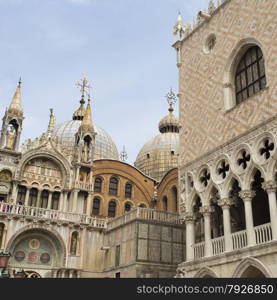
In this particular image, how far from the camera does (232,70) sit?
17328 mm

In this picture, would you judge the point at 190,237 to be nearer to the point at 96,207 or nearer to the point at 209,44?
the point at 209,44

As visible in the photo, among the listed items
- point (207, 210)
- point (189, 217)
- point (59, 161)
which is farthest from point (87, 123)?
point (207, 210)

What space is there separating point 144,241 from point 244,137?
7455 mm

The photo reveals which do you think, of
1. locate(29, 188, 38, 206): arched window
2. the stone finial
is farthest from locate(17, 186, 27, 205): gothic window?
the stone finial

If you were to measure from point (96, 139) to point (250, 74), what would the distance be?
2616 cm

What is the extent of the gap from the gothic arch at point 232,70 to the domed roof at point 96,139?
23447mm

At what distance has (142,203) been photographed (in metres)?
32.8

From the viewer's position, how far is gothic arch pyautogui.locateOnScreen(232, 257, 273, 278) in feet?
42.7

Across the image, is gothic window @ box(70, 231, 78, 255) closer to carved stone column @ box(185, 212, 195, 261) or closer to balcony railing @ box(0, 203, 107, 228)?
balcony railing @ box(0, 203, 107, 228)

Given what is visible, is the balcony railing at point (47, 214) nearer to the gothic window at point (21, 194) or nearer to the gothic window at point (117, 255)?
the gothic window at point (21, 194)

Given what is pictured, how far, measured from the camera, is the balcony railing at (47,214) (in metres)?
22.2

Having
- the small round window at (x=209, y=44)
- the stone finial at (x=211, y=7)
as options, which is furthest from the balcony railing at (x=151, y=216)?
the stone finial at (x=211, y=7)
